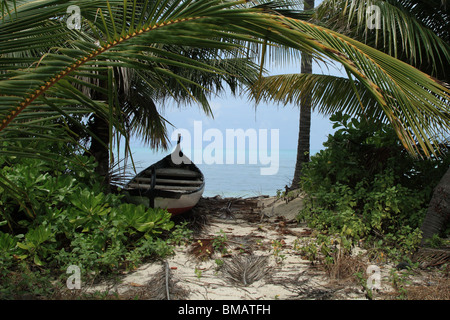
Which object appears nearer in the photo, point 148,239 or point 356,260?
point 356,260

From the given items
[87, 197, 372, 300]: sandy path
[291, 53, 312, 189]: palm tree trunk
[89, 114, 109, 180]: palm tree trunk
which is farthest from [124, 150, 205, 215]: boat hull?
[291, 53, 312, 189]: palm tree trunk

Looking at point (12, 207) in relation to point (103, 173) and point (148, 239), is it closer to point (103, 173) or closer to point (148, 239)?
point (148, 239)

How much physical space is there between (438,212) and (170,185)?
464cm

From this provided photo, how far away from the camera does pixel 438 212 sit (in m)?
4.77

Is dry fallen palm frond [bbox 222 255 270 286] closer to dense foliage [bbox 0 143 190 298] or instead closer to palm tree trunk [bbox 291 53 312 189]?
dense foliage [bbox 0 143 190 298]

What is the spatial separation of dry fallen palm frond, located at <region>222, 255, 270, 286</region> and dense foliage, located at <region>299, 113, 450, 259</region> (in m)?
1.44

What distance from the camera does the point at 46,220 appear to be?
4.23 metres

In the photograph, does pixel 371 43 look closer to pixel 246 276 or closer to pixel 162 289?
pixel 246 276

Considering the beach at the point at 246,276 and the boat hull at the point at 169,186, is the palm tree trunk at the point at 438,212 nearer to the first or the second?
the beach at the point at 246,276

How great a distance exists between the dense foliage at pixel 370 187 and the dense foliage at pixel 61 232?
254 cm

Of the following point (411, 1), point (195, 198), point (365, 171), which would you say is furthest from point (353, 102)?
point (195, 198)

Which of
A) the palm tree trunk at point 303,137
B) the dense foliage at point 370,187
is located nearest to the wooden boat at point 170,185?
the dense foliage at point 370,187

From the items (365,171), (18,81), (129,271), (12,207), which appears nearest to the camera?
(18,81)

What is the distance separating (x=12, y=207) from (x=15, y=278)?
1.16m
